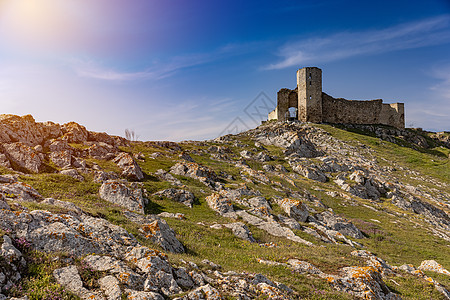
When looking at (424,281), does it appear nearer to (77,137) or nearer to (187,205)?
(187,205)

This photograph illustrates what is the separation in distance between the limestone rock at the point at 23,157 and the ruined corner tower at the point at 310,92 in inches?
3581

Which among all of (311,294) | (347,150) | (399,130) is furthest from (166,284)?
(399,130)

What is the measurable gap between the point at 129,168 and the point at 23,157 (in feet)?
41.4

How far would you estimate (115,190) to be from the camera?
25.9m

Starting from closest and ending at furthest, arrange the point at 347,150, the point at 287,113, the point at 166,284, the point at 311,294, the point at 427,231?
the point at 166,284 → the point at 311,294 → the point at 427,231 → the point at 347,150 → the point at 287,113

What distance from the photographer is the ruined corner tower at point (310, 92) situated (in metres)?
98.4

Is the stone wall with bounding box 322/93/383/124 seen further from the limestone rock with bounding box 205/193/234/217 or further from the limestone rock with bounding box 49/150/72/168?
the limestone rock with bounding box 49/150/72/168

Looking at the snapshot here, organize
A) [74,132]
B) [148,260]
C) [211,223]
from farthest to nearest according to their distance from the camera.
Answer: [74,132] → [211,223] → [148,260]

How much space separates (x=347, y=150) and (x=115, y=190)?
7629 centimetres

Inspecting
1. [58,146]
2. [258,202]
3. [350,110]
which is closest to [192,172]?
[258,202]

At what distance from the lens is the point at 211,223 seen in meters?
24.5

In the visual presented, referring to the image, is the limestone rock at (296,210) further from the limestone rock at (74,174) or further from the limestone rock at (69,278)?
the limestone rock at (69,278)

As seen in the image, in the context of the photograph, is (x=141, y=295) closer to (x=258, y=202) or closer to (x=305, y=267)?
(x=305, y=267)

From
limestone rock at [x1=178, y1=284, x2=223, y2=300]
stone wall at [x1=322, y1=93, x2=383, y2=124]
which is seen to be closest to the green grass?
stone wall at [x1=322, y1=93, x2=383, y2=124]
